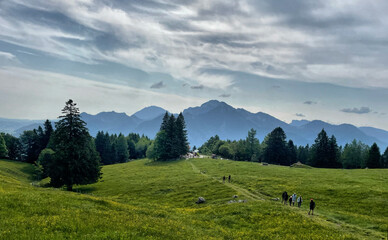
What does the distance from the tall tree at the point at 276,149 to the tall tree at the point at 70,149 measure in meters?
87.3

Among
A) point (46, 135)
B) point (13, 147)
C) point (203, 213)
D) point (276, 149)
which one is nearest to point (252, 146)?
point (276, 149)

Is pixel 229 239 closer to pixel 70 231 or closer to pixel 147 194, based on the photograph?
pixel 70 231

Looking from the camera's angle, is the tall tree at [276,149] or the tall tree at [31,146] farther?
the tall tree at [31,146]

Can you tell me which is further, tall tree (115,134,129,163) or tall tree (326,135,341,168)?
tall tree (115,134,129,163)

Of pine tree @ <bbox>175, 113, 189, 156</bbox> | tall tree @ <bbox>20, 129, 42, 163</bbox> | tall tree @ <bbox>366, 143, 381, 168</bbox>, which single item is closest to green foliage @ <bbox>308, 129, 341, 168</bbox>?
tall tree @ <bbox>366, 143, 381, 168</bbox>

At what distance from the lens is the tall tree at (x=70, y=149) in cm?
5022

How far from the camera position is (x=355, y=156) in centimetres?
10762

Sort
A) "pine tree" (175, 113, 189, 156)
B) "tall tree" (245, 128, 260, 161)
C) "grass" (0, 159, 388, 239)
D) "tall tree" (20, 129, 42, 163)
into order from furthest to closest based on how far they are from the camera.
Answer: "tall tree" (245, 128, 260, 161)
"tall tree" (20, 129, 42, 163)
"pine tree" (175, 113, 189, 156)
"grass" (0, 159, 388, 239)

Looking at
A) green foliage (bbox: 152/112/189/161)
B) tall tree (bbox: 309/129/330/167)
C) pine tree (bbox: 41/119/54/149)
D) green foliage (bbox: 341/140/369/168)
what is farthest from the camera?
pine tree (bbox: 41/119/54/149)

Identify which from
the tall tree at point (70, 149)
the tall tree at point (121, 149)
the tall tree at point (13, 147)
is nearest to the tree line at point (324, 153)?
the tall tree at point (121, 149)

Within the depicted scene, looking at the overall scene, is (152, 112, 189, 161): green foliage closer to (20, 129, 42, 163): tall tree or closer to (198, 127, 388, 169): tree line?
(198, 127, 388, 169): tree line

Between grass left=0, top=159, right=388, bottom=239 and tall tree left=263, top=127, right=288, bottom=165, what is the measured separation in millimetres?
62119

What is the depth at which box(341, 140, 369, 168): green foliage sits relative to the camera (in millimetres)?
106688

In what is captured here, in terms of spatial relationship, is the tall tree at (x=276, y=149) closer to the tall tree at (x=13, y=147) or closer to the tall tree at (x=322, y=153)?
the tall tree at (x=322, y=153)
